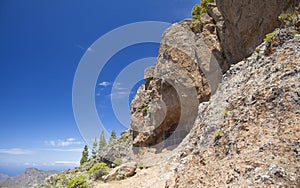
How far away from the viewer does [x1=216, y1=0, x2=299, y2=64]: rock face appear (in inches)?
492

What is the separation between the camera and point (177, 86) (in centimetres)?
2147

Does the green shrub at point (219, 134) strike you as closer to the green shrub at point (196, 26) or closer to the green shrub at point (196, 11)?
the green shrub at point (196, 26)

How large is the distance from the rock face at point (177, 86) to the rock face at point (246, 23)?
2913 mm

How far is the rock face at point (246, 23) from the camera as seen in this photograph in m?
12.5

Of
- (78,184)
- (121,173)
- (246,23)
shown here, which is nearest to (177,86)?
(246,23)

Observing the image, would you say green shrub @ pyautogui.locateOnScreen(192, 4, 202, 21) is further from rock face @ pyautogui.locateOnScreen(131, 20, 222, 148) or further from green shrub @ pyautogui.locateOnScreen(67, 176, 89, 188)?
green shrub @ pyautogui.locateOnScreen(67, 176, 89, 188)

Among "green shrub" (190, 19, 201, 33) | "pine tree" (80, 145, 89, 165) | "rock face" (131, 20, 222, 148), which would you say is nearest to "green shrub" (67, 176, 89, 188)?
"rock face" (131, 20, 222, 148)

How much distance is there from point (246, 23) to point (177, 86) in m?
9.49

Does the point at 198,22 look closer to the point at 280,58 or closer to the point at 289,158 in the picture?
the point at 280,58

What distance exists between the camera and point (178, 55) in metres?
21.8

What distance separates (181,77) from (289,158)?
56.1 ft

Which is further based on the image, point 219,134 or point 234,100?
point 234,100

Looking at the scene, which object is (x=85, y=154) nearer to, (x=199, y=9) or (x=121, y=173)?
(x=121, y=173)

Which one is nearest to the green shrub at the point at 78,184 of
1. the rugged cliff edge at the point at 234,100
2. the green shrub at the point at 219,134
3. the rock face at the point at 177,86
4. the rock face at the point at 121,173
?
the rugged cliff edge at the point at 234,100
